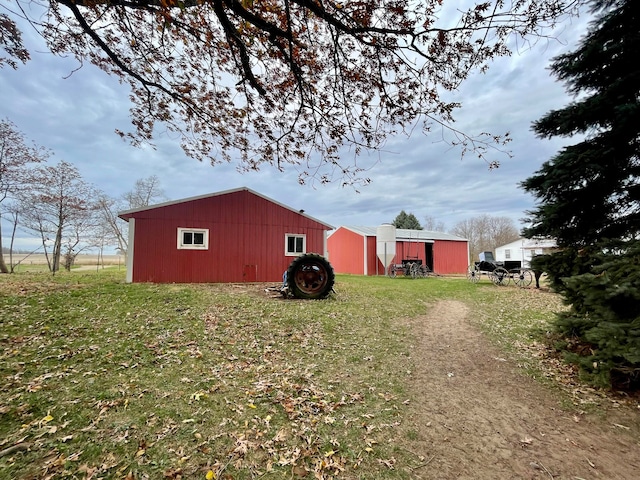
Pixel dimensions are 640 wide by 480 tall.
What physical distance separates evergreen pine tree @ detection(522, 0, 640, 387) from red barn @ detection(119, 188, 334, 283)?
29.8 feet

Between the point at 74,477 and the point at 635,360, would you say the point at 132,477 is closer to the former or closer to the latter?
the point at 74,477

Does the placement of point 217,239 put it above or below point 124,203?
below

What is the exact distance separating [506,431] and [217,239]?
11.0 metres

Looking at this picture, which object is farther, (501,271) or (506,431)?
(501,271)

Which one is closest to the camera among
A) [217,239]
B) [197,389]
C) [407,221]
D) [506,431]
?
[506,431]

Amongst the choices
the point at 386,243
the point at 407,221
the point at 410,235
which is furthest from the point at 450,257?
the point at 407,221

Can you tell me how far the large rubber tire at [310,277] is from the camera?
358 inches

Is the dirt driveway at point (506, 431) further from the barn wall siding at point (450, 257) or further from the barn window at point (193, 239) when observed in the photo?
the barn wall siding at point (450, 257)

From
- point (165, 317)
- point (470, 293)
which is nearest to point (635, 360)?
point (165, 317)

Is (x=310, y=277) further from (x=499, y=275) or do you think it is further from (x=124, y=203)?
(x=124, y=203)

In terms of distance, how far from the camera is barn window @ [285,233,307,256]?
12930mm

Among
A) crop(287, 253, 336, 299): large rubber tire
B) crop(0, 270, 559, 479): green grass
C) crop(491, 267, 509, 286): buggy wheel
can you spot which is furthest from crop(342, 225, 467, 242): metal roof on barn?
crop(0, 270, 559, 479): green grass

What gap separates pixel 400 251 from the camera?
878 inches

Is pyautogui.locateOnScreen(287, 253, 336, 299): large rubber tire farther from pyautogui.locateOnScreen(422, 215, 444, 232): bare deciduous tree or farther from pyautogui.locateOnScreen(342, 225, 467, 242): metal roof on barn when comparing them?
pyautogui.locateOnScreen(422, 215, 444, 232): bare deciduous tree
